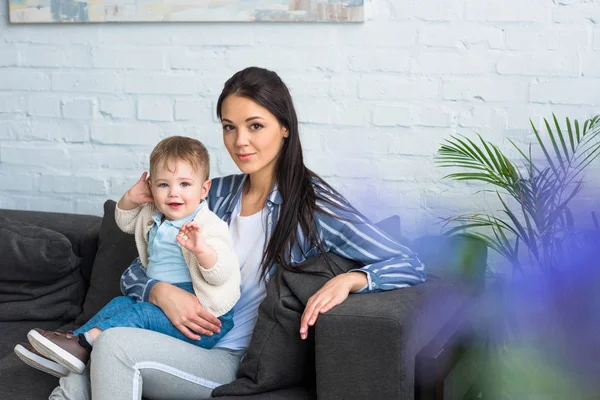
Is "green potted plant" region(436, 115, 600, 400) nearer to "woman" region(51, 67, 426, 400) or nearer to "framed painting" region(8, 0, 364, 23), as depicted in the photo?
"woman" region(51, 67, 426, 400)

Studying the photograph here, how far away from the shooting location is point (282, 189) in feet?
7.95

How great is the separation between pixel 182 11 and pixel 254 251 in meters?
1.13

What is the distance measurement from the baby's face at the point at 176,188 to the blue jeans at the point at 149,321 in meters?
0.20

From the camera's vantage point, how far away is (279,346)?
7.18 ft

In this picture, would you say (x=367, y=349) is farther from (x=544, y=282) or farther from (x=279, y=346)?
(x=544, y=282)

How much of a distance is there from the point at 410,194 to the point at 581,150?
22.6 inches

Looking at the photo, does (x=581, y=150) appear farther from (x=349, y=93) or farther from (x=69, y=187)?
(x=69, y=187)

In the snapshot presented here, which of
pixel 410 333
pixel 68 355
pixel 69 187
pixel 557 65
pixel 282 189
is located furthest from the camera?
pixel 69 187

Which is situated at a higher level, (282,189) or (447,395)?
(282,189)

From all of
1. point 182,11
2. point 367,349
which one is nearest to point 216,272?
point 367,349

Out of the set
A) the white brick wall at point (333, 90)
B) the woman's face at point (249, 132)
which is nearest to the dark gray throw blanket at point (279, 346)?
the woman's face at point (249, 132)

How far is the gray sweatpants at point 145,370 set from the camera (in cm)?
211

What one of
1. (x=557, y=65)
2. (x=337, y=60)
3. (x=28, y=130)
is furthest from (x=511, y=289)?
(x=28, y=130)

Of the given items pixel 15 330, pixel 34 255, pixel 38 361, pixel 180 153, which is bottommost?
pixel 15 330
